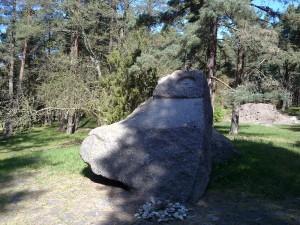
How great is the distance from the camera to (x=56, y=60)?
16500mm

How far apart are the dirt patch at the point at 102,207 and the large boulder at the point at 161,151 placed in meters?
0.32

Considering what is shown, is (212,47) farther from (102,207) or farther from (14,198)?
(14,198)

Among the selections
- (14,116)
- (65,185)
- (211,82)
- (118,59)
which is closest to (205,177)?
(65,185)

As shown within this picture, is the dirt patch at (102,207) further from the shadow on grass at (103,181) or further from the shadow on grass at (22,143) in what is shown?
the shadow on grass at (22,143)

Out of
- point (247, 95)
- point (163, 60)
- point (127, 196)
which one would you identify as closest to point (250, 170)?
point (127, 196)

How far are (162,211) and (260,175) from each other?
111 inches

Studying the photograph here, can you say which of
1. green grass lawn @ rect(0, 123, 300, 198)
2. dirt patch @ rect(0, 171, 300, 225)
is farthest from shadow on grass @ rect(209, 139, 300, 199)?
dirt patch @ rect(0, 171, 300, 225)

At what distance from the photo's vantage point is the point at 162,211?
Result: 3.94m

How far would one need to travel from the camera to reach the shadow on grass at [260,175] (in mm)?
5117

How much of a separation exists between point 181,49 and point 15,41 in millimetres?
16432

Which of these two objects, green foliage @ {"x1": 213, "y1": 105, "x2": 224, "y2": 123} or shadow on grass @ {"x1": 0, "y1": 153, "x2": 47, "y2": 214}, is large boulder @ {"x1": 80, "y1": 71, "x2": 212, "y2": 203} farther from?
green foliage @ {"x1": 213, "y1": 105, "x2": 224, "y2": 123}

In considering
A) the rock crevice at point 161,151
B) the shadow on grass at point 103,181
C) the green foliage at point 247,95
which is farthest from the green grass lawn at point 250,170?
the green foliage at point 247,95

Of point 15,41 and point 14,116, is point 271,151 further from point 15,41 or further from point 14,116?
point 15,41

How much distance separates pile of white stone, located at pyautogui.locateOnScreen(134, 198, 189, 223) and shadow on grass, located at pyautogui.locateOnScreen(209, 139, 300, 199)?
144 centimetres
